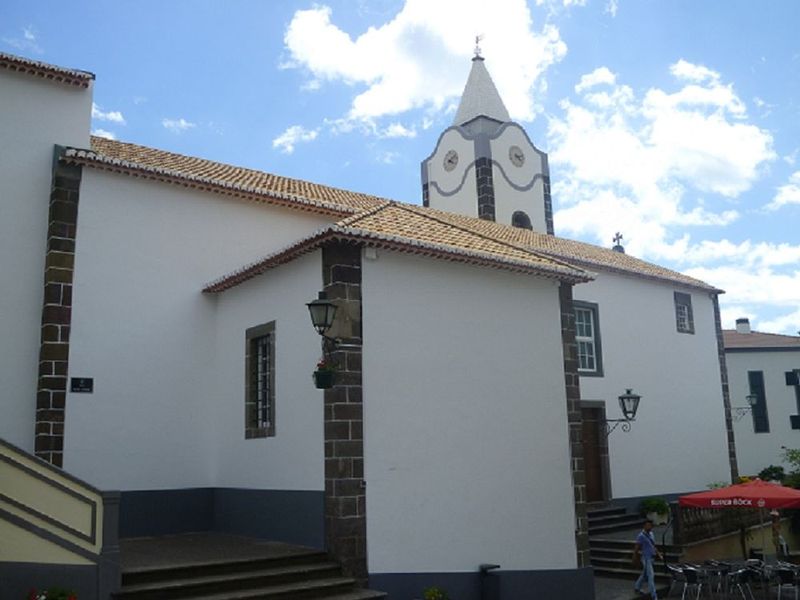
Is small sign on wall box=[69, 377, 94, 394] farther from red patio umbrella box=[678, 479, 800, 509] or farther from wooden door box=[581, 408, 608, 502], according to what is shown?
wooden door box=[581, 408, 608, 502]

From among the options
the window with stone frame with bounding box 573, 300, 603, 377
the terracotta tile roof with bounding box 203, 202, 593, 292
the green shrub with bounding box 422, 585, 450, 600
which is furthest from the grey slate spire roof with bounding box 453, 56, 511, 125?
the green shrub with bounding box 422, 585, 450, 600

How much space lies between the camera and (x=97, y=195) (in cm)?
1254

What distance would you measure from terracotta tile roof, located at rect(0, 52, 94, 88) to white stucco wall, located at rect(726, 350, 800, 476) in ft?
76.4

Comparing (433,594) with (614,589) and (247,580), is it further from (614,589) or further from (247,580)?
(614,589)

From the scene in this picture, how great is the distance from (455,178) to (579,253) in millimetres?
7550

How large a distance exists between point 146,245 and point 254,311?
7.62ft

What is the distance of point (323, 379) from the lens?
980 centimetres

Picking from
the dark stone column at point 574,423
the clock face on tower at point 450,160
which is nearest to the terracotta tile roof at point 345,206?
the dark stone column at point 574,423

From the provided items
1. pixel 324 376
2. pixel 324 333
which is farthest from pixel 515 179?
pixel 324 376

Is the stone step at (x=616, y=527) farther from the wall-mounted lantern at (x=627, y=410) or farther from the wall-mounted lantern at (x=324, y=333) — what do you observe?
the wall-mounted lantern at (x=324, y=333)

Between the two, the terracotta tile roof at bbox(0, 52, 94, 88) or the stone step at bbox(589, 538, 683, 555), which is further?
the stone step at bbox(589, 538, 683, 555)

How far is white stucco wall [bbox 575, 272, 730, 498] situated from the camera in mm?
18188

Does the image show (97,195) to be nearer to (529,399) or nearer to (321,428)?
(321,428)

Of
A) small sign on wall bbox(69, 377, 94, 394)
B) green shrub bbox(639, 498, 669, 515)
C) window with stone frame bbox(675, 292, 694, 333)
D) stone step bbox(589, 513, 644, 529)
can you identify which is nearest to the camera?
small sign on wall bbox(69, 377, 94, 394)
